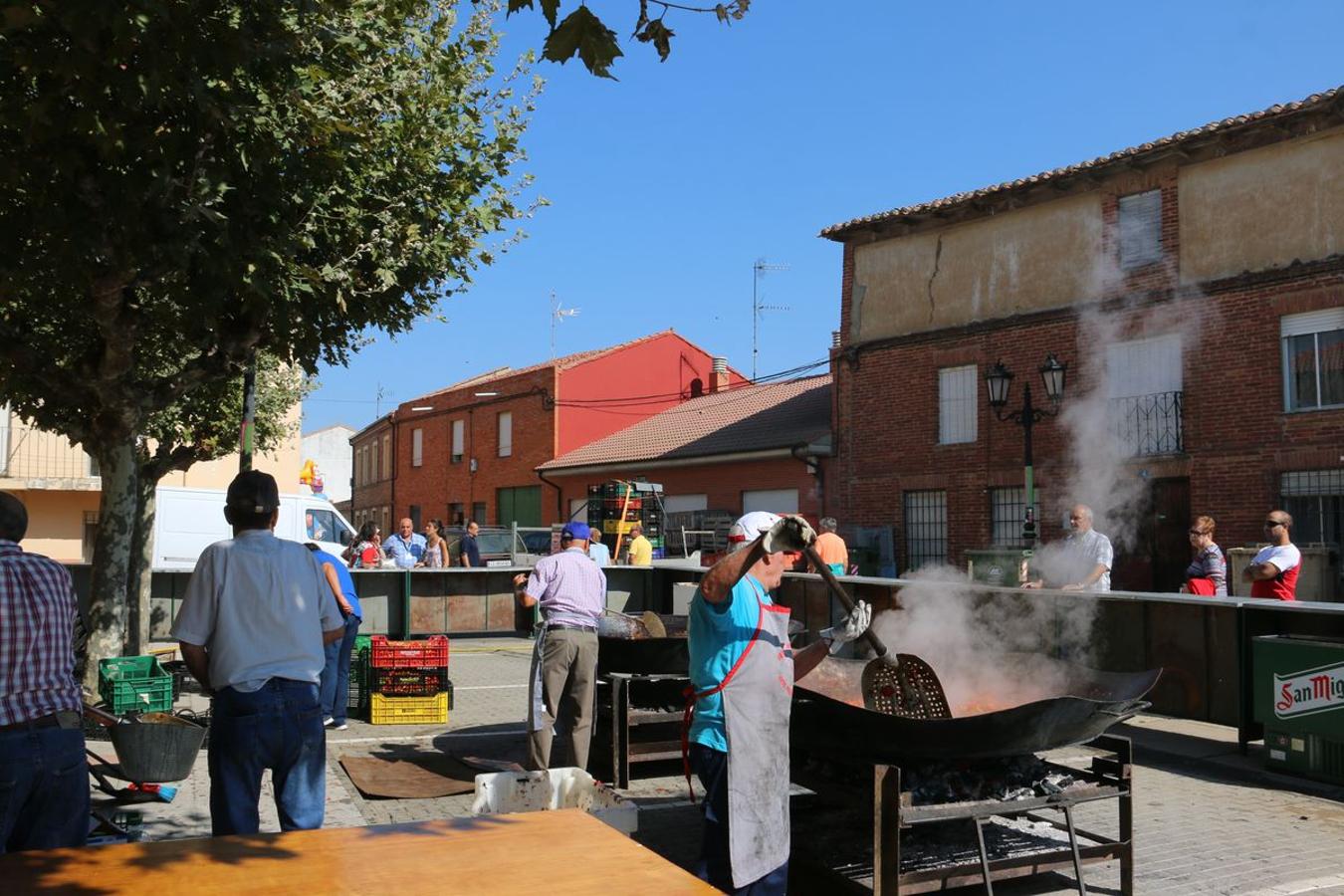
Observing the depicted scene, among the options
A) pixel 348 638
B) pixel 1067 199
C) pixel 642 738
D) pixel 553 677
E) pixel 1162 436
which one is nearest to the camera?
pixel 553 677

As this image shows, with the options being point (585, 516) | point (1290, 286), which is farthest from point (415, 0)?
point (585, 516)

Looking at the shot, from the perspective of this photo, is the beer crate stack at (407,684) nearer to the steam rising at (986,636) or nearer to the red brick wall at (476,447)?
the steam rising at (986,636)

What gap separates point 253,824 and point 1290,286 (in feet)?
58.1

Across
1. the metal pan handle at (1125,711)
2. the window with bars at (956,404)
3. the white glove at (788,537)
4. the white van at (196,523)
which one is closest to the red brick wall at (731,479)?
the window with bars at (956,404)

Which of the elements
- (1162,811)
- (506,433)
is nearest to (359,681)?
(1162,811)

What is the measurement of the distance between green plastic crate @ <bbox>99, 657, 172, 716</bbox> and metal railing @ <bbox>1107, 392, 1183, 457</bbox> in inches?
630

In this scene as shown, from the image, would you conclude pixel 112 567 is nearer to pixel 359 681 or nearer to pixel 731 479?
pixel 359 681

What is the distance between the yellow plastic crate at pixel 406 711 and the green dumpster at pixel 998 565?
9268 mm

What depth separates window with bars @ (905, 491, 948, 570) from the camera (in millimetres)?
22594

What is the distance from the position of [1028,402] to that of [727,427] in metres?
13.5

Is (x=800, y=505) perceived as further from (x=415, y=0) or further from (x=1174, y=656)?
(x=415, y=0)

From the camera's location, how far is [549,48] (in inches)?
158

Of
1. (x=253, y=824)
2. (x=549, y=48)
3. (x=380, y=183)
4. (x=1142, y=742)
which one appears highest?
(x=380, y=183)

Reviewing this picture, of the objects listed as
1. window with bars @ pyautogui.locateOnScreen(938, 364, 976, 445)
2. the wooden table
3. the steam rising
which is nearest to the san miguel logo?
the steam rising
